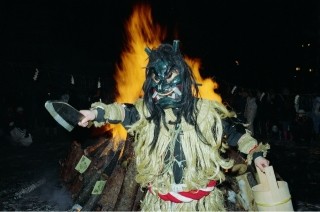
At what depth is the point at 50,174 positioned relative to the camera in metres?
8.10

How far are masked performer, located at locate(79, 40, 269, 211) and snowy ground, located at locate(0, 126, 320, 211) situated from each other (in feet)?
11.6

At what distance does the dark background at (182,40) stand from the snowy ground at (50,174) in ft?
17.8

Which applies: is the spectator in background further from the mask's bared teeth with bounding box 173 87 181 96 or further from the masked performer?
the mask's bared teeth with bounding box 173 87 181 96

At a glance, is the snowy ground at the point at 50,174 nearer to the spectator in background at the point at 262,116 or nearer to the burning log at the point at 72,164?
the burning log at the point at 72,164

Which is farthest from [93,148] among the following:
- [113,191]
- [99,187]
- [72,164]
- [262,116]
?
[262,116]

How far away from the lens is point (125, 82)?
7.11m

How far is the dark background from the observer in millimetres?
17156

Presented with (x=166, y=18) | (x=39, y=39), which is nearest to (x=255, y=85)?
(x=166, y=18)

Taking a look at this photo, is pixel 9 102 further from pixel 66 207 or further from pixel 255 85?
pixel 255 85

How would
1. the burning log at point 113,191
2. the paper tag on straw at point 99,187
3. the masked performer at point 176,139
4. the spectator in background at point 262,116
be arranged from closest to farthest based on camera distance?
the masked performer at point 176,139, the burning log at point 113,191, the paper tag on straw at point 99,187, the spectator in background at point 262,116

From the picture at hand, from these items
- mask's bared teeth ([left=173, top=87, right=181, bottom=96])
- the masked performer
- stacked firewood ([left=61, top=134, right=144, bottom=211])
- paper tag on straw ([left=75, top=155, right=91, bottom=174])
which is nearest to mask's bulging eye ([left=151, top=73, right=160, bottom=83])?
the masked performer

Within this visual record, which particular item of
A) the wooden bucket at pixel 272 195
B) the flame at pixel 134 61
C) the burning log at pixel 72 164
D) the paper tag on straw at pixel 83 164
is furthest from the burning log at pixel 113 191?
the wooden bucket at pixel 272 195

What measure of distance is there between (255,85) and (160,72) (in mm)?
21836

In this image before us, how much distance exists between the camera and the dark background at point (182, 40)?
1716 cm
